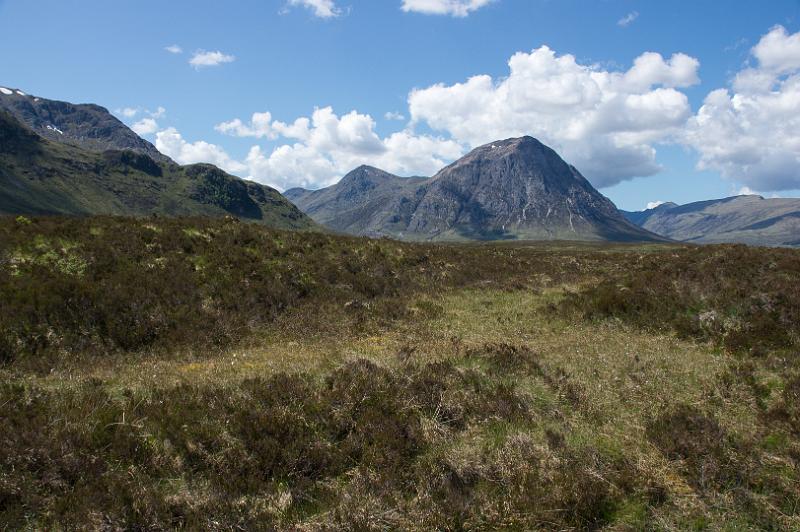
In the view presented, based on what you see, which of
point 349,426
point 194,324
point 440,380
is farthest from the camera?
point 194,324

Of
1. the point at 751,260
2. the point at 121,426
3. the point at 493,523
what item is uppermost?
the point at 751,260

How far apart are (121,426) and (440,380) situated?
19.8ft

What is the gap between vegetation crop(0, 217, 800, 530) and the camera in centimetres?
641

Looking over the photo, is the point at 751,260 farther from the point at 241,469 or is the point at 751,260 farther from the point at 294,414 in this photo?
the point at 241,469

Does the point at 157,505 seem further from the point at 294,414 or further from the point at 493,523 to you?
the point at 493,523

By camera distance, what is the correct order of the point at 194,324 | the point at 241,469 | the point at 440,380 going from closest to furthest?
the point at 241,469
the point at 440,380
the point at 194,324

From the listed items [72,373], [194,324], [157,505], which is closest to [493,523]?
[157,505]

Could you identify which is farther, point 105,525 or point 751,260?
point 751,260

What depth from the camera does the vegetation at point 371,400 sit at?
641 cm

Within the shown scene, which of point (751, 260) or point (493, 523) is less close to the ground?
point (751, 260)

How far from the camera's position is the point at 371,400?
9133 mm

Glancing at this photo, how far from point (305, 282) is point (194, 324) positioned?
19.9 feet

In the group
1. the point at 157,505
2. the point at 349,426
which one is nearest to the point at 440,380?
the point at 349,426

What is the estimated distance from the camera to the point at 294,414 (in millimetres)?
Result: 8367
